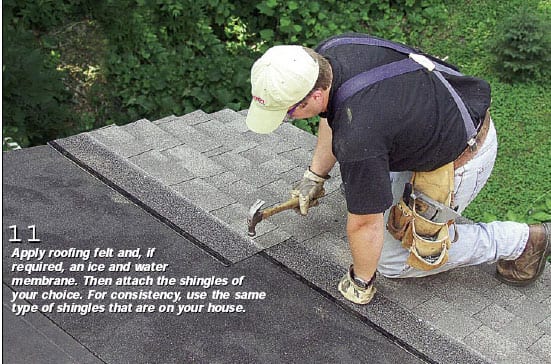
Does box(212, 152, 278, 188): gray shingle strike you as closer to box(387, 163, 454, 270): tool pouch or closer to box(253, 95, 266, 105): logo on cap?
box(387, 163, 454, 270): tool pouch

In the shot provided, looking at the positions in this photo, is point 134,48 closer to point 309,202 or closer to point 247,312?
point 309,202

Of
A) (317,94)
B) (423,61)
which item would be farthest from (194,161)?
(423,61)

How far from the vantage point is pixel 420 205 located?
363 centimetres

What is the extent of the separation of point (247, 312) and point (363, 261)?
1.87 feet

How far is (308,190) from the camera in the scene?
409cm

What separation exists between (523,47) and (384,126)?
410 cm

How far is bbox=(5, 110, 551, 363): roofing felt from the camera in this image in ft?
11.6

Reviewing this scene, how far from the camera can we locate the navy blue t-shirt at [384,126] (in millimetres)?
3170

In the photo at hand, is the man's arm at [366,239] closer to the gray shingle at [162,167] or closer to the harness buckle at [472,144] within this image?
the harness buckle at [472,144]

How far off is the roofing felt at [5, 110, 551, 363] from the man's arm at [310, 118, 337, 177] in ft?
0.91

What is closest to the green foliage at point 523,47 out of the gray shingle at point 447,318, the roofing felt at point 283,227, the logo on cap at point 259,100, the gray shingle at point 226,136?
the roofing felt at point 283,227

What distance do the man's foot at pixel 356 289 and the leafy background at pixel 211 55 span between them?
98.1 inches

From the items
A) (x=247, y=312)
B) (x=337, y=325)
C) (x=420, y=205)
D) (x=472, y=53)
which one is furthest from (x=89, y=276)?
(x=472, y=53)

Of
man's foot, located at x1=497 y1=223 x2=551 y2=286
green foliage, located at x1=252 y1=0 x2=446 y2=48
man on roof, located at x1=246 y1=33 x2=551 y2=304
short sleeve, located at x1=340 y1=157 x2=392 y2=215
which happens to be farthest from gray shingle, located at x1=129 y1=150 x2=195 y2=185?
green foliage, located at x1=252 y1=0 x2=446 y2=48
